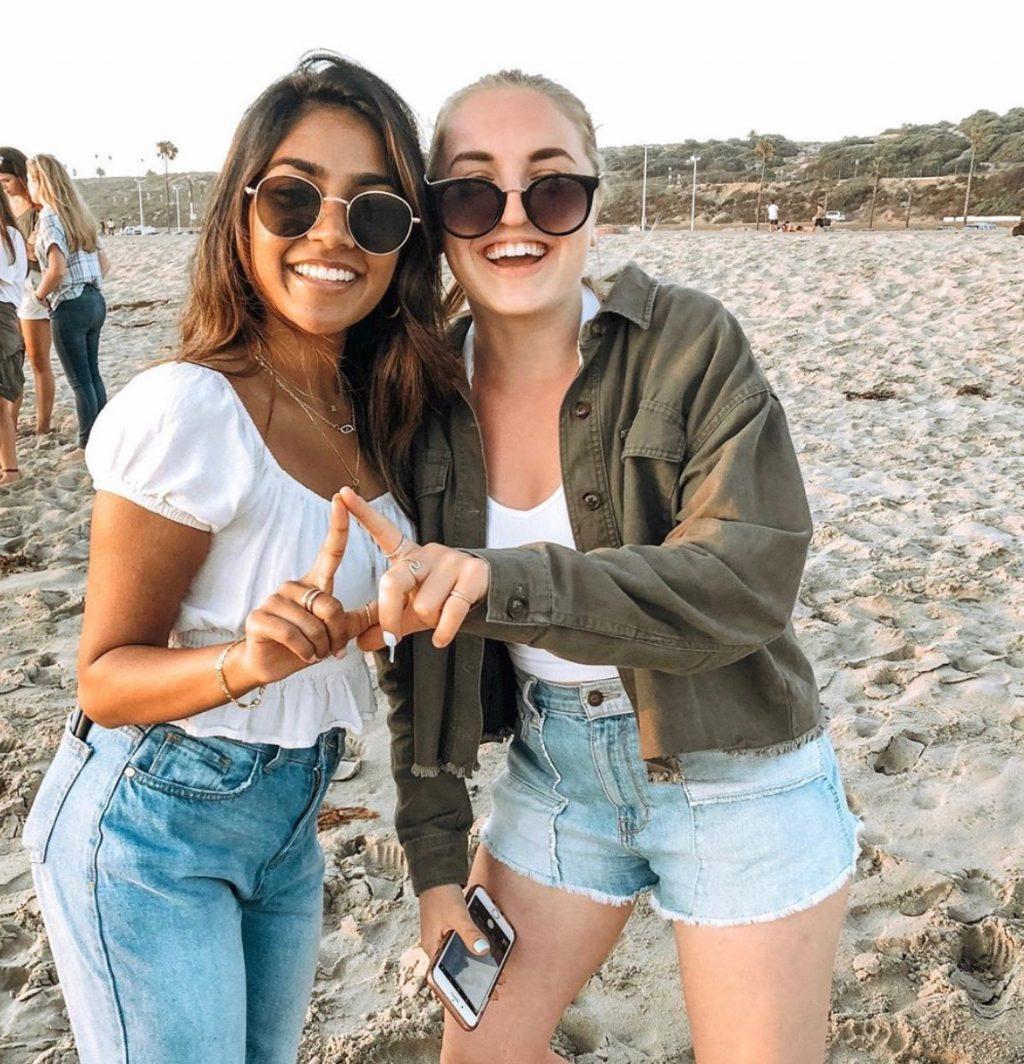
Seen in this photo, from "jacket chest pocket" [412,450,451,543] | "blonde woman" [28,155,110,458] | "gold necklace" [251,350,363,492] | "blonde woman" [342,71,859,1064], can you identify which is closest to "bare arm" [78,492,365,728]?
"blonde woman" [342,71,859,1064]

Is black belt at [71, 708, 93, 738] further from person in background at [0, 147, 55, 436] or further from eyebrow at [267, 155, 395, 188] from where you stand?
person in background at [0, 147, 55, 436]

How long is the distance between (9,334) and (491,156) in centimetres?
564

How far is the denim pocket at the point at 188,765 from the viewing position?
5.21 ft

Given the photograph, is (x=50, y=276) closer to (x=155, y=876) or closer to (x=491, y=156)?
(x=491, y=156)

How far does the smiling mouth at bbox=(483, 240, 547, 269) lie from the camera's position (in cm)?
197

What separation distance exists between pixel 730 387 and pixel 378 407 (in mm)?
731

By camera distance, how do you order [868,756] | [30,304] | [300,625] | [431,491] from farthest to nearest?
1. [30,304]
2. [868,756]
3. [431,491]
4. [300,625]

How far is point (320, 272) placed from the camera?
6.14ft

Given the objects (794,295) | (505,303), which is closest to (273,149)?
(505,303)

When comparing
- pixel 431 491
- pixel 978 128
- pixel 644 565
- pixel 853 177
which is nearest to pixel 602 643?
pixel 644 565

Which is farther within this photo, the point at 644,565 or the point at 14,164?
the point at 14,164

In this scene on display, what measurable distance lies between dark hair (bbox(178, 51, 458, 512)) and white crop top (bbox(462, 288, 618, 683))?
0.21 m

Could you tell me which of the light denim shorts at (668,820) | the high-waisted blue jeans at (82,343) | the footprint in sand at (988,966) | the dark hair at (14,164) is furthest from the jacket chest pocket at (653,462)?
the dark hair at (14,164)

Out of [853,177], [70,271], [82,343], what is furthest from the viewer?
[853,177]
